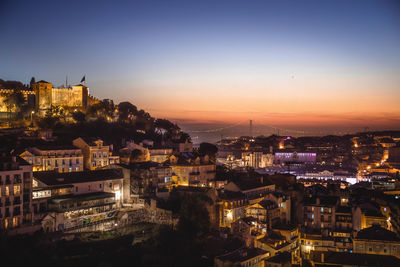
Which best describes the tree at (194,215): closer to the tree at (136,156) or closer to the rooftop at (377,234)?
the rooftop at (377,234)

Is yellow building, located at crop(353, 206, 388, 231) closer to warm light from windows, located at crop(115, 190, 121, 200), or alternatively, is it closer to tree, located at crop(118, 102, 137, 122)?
warm light from windows, located at crop(115, 190, 121, 200)

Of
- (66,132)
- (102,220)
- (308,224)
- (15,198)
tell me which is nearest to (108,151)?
(66,132)

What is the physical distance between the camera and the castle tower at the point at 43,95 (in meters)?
49.2

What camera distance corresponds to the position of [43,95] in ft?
163

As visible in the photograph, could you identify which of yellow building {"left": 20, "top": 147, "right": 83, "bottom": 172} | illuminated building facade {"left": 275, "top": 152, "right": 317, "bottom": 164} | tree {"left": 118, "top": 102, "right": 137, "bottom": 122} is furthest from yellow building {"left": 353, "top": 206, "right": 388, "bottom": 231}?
illuminated building facade {"left": 275, "top": 152, "right": 317, "bottom": 164}

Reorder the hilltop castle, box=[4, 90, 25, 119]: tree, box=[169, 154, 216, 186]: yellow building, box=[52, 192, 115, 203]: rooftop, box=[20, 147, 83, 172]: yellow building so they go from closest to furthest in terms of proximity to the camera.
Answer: box=[52, 192, 115, 203]: rooftop → box=[20, 147, 83, 172]: yellow building → box=[169, 154, 216, 186]: yellow building → box=[4, 90, 25, 119]: tree → the hilltop castle

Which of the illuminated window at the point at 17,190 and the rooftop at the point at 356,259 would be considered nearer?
the illuminated window at the point at 17,190

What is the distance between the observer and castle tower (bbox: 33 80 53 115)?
49188 mm

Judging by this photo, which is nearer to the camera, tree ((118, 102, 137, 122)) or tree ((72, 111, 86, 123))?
tree ((72, 111, 86, 123))

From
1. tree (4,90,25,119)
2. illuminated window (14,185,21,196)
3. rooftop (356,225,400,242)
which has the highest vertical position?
tree (4,90,25,119)

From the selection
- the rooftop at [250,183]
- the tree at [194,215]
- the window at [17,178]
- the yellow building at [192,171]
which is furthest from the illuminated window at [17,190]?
the rooftop at [250,183]

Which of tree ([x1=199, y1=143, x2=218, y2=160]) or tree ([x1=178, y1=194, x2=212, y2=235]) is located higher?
tree ([x1=199, y1=143, x2=218, y2=160])

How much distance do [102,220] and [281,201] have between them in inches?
530

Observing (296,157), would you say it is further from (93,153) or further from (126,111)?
(93,153)
